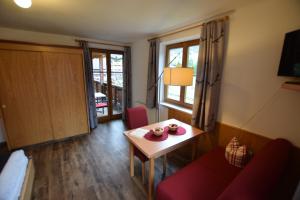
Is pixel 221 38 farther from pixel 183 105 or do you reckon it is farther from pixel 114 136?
pixel 114 136

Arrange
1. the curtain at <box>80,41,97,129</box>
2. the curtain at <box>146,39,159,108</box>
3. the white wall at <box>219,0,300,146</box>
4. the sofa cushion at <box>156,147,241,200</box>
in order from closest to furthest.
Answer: the sofa cushion at <box>156,147,241,200</box>
the white wall at <box>219,0,300,146</box>
the curtain at <box>146,39,159,108</box>
the curtain at <box>80,41,97,129</box>

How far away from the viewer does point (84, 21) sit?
2.26m

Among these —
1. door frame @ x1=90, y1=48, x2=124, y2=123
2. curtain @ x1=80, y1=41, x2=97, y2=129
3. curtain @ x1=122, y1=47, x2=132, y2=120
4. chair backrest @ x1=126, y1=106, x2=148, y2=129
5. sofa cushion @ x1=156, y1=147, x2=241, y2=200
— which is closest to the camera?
sofa cushion @ x1=156, y1=147, x2=241, y2=200

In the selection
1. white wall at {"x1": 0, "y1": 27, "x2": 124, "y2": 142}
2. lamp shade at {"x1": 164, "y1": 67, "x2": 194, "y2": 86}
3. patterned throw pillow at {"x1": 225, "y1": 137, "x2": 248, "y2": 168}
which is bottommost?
patterned throw pillow at {"x1": 225, "y1": 137, "x2": 248, "y2": 168}

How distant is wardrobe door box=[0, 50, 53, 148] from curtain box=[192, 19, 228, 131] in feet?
9.33

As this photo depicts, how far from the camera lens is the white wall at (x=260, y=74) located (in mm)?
1404

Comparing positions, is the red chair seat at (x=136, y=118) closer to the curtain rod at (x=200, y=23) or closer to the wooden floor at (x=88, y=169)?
the wooden floor at (x=88, y=169)

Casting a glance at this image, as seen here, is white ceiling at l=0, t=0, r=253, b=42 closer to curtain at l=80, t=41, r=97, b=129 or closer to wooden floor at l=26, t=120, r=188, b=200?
curtain at l=80, t=41, r=97, b=129

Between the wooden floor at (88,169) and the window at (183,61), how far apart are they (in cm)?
112

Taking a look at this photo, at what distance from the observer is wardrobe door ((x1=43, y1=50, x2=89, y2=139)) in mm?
2637

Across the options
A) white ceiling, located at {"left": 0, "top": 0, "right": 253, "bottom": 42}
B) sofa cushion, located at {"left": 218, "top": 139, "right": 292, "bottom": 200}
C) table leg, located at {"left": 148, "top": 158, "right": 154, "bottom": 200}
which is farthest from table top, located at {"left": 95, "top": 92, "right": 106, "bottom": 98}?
sofa cushion, located at {"left": 218, "top": 139, "right": 292, "bottom": 200}

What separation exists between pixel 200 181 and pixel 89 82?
3.14m

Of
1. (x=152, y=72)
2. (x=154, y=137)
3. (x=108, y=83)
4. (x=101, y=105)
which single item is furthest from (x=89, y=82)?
(x=154, y=137)

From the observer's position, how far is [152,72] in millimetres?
3053
